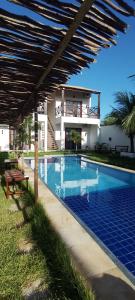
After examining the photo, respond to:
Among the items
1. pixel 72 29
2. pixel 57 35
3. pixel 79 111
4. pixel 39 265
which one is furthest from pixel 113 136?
pixel 72 29

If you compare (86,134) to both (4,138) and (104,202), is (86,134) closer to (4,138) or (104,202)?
(4,138)

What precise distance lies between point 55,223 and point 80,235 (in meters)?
0.71

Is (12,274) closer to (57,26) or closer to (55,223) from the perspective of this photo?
(55,223)

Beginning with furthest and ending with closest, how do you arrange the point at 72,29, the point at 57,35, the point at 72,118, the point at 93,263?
the point at 72,118
the point at 93,263
the point at 57,35
the point at 72,29

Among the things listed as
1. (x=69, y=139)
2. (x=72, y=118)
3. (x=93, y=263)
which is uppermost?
(x=72, y=118)

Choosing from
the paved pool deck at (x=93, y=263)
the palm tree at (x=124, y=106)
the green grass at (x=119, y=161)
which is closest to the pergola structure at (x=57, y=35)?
the paved pool deck at (x=93, y=263)

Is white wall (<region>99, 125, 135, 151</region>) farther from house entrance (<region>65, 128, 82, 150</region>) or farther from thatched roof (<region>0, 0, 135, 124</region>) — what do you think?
thatched roof (<region>0, 0, 135, 124</region>)

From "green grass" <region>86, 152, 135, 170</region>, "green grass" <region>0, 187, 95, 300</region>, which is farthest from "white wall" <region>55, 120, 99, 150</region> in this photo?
"green grass" <region>0, 187, 95, 300</region>

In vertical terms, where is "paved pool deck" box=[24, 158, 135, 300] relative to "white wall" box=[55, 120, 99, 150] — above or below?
below

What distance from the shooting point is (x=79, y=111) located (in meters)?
24.4

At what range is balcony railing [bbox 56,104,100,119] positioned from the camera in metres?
23.8

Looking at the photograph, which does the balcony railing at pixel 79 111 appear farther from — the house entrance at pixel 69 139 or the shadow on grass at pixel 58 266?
the shadow on grass at pixel 58 266

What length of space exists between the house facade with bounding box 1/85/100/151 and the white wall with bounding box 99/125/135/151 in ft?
2.47

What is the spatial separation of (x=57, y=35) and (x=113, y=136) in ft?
68.7
